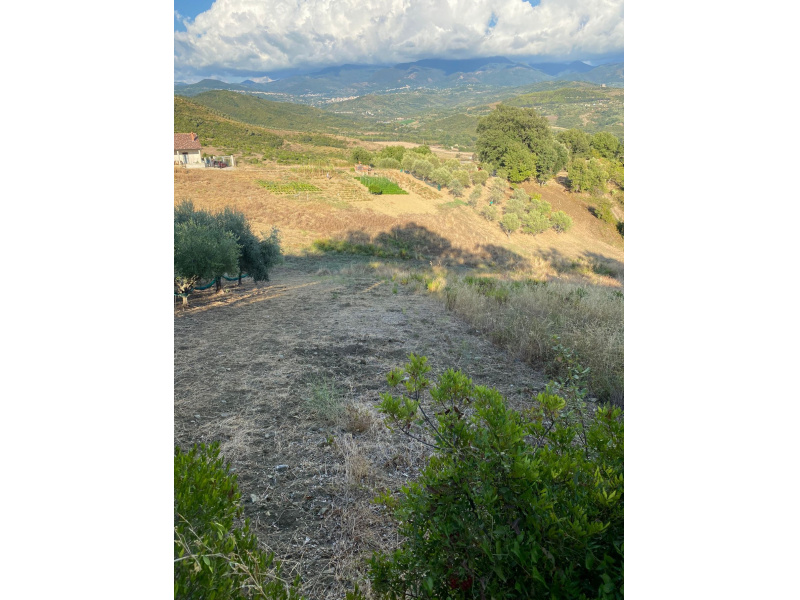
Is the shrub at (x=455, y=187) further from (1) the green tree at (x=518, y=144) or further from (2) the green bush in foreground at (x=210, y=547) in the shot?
(2) the green bush in foreground at (x=210, y=547)

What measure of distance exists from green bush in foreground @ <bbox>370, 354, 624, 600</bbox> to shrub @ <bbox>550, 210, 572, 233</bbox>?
12.2 m

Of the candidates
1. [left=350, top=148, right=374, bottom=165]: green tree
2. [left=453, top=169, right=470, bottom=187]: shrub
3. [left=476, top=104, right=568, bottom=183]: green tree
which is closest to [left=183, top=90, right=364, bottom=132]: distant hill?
[left=350, top=148, right=374, bottom=165]: green tree

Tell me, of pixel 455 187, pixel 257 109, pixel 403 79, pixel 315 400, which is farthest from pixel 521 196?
pixel 315 400

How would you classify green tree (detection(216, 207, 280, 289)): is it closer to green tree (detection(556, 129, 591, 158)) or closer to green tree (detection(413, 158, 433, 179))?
green tree (detection(556, 129, 591, 158))

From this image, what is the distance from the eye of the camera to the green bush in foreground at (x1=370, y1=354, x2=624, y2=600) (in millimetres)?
664

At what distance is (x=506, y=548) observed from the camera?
2.23 feet

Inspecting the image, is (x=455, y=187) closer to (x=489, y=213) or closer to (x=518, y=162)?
(x=489, y=213)

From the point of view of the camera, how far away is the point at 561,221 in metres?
12.2

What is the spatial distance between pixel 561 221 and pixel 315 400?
11.6 metres

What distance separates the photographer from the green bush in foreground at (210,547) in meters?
0.60

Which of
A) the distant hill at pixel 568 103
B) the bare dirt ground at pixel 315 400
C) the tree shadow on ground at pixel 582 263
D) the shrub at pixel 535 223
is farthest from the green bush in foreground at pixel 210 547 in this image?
the shrub at pixel 535 223

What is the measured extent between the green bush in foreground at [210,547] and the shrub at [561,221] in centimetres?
1245
